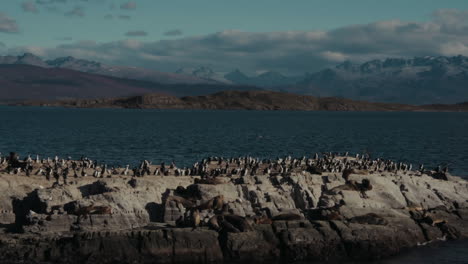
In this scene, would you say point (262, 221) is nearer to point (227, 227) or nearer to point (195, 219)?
point (227, 227)

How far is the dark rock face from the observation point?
31391 millimetres

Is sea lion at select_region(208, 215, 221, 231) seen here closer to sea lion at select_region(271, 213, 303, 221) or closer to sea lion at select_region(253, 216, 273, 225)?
sea lion at select_region(253, 216, 273, 225)

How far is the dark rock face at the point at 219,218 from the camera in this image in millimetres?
31391

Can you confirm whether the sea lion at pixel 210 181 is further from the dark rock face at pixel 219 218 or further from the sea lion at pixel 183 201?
the sea lion at pixel 183 201

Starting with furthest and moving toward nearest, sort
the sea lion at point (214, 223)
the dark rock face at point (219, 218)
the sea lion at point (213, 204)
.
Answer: the sea lion at point (213, 204), the sea lion at point (214, 223), the dark rock face at point (219, 218)

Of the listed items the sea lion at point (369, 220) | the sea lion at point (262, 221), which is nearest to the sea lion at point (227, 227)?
the sea lion at point (262, 221)

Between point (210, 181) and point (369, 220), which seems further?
point (210, 181)

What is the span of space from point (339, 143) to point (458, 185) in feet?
194

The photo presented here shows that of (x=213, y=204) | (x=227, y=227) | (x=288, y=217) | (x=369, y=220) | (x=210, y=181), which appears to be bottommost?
(x=369, y=220)

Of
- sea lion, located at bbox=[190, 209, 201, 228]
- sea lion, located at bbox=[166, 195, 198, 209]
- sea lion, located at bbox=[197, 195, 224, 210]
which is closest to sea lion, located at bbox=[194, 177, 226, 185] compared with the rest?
sea lion, located at bbox=[197, 195, 224, 210]

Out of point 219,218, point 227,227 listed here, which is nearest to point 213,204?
point 219,218

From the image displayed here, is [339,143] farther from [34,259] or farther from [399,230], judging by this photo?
[34,259]

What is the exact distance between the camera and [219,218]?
34031mm

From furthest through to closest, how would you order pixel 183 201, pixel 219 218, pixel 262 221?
1. pixel 183 201
2. pixel 262 221
3. pixel 219 218
